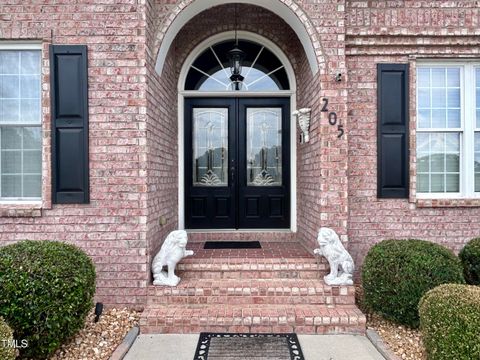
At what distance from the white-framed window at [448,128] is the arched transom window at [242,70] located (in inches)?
80.7

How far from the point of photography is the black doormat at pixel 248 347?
309cm

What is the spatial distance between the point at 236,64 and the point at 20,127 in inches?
118

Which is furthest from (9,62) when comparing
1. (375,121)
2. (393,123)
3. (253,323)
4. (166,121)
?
(393,123)

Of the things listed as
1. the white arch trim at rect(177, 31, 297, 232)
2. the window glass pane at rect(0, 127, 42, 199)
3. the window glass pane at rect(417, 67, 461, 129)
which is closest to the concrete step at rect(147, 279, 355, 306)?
the white arch trim at rect(177, 31, 297, 232)

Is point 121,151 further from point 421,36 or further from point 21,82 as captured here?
point 421,36

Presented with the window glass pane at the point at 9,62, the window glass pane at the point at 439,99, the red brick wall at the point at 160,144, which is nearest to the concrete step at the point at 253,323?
the red brick wall at the point at 160,144

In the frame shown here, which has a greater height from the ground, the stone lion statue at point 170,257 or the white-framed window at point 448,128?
the white-framed window at point 448,128

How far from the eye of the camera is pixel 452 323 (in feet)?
8.71

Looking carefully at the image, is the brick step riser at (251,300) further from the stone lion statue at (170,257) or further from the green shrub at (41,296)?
the green shrub at (41,296)

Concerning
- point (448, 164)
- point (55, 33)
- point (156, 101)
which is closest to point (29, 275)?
point (156, 101)

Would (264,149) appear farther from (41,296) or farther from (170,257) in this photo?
(41,296)

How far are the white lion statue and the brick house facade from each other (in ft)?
0.97

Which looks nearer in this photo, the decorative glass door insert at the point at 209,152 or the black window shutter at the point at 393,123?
the black window shutter at the point at 393,123

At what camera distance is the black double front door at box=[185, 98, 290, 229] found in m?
5.51
